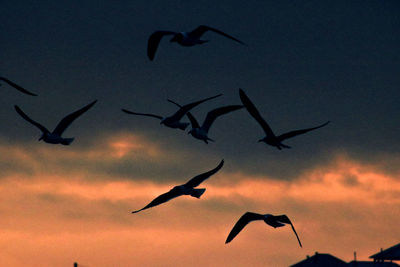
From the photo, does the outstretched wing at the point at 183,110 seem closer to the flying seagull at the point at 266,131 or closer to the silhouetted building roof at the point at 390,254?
the flying seagull at the point at 266,131

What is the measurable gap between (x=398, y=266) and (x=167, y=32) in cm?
5371

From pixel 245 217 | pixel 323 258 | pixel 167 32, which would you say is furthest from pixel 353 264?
pixel 167 32

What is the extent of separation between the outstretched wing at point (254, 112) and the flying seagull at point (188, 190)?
8.75ft

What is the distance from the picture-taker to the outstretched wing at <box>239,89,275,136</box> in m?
31.2

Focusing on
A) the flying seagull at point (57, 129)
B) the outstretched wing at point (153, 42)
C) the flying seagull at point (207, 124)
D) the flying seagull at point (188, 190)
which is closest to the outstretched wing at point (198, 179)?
the flying seagull at point (188, 190)

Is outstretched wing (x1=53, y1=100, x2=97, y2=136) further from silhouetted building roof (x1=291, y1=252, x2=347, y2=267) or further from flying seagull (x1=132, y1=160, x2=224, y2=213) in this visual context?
silhouetted building roof (x1=291, y1=252, x2=347, y2=267)

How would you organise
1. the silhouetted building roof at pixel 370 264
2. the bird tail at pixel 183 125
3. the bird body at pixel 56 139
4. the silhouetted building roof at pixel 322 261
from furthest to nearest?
the silhouetted building roof at pixel 322 261, the silhouetted building roof at pixel 370 264, the bird body at pixel 56 139, the bird tail at pixel 183 125

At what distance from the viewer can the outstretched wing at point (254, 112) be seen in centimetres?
3123

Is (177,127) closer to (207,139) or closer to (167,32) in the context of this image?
(207,139)

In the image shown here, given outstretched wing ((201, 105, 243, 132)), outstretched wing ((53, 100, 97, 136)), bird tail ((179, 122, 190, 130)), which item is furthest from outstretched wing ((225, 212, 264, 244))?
outstretched wing ((53, 100, 97, 136))

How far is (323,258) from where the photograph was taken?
80188 mm

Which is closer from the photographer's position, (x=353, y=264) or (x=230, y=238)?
(x=230, y=238)

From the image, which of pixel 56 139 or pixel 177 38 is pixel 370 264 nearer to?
pixel 56 139

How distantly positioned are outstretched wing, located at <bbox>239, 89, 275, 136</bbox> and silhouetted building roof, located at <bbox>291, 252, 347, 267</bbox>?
49357 mm
